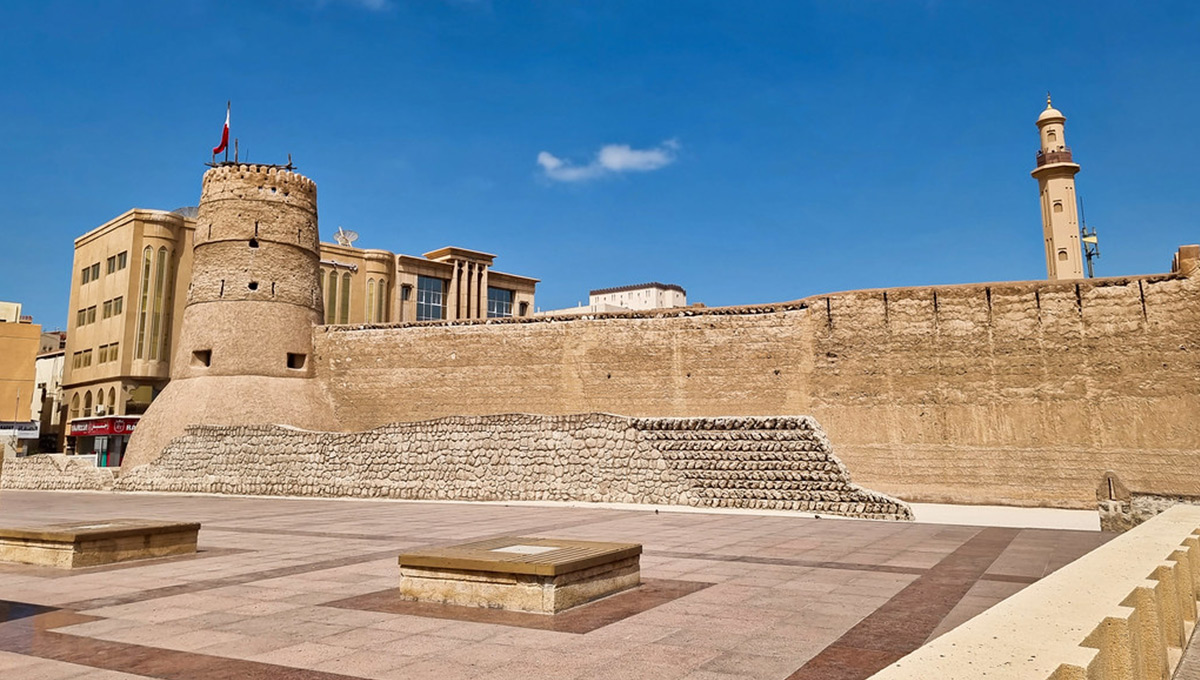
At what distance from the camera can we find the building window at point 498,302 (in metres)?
46.1

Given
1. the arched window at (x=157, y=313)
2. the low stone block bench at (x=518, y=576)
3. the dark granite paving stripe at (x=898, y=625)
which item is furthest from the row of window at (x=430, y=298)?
the low stone block bench at (x=518, y=576)

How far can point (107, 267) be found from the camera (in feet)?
109

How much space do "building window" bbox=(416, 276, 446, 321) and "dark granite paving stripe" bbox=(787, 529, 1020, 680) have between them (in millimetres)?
35907

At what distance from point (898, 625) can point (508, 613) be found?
9.16 feet

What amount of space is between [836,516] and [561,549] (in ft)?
30.7

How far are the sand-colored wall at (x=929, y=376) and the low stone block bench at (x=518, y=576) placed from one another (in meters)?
14.2

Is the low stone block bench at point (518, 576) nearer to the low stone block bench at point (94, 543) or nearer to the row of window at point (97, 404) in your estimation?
the low stone block bench at point (94, 543)

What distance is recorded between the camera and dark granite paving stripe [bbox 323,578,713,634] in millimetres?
5293

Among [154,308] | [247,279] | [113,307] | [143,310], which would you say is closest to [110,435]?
[143,310]

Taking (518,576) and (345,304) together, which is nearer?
(518,576)

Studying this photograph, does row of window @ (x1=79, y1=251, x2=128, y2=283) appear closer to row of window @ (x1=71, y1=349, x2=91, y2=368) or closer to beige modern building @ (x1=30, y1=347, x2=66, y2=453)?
Answer: row of window @ (x1=71, y1=349, x2=91, y2=368)

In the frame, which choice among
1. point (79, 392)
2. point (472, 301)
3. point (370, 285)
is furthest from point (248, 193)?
point (472, 301)

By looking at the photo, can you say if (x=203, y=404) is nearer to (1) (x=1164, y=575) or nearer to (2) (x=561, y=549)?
(2) (x=561, y=549)

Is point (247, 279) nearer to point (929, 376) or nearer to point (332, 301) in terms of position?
point (332, 301)
